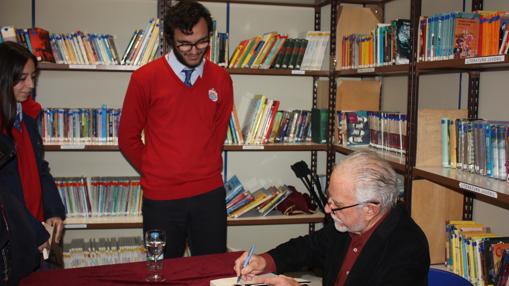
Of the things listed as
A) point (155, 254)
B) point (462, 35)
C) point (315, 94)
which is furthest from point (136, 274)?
point (315, 94)

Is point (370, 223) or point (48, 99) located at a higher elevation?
point (48, 99)

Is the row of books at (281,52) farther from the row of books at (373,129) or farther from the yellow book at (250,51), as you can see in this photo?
the row of books at (373,129)

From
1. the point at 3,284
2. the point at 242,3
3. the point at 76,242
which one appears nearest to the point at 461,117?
the point at 242,3

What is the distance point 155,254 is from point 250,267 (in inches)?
12.2

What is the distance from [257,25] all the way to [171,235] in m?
1.98

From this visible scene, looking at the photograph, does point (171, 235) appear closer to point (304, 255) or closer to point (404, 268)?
point (304, 255)

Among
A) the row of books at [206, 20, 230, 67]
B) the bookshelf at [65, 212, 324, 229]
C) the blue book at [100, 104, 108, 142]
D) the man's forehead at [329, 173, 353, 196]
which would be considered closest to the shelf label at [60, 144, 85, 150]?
the blue book at [100, 104, 108, 142]

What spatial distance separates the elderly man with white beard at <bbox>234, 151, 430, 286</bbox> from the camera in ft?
5.14

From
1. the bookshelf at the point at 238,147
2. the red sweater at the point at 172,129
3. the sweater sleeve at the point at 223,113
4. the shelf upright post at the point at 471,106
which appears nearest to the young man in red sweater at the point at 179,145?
the red sweater at the point at 172,129

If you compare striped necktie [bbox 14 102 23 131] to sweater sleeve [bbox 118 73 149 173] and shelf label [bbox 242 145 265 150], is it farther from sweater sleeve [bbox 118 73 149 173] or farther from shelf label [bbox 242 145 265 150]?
shelf label [bbox 242 145 265 150]

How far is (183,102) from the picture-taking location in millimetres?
2662

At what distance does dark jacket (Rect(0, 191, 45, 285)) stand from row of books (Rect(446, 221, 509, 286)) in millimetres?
1791

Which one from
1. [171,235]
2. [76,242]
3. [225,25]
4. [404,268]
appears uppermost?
[225,25]

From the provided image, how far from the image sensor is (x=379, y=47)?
3225 millimetres
